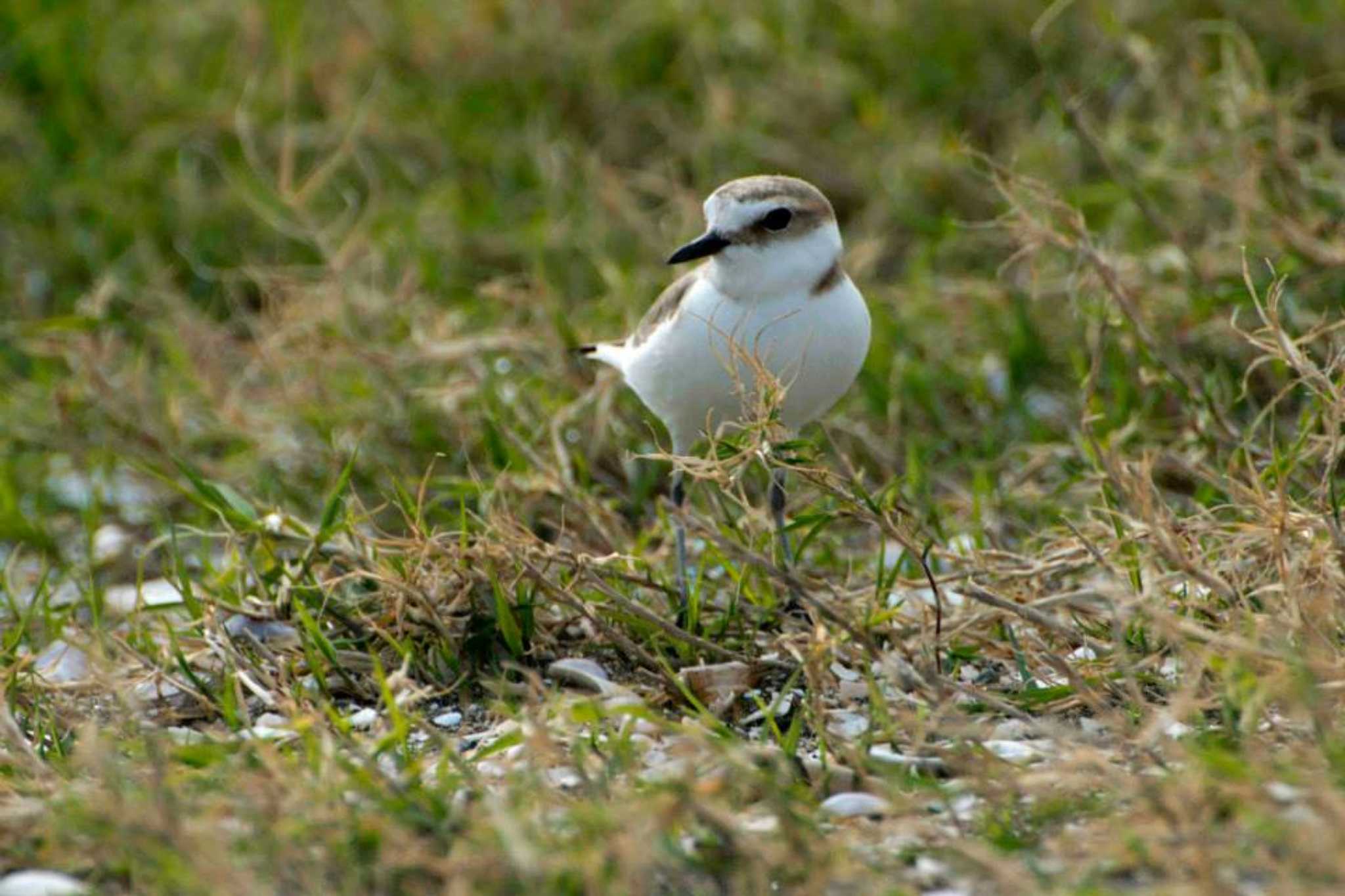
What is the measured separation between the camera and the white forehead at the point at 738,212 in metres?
3.52

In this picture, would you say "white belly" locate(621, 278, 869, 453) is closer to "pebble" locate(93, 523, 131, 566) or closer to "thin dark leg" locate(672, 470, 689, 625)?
"thin dark leg" locate(672, 470, 689, 625)

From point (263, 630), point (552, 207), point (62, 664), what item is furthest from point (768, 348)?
point (552, 207)

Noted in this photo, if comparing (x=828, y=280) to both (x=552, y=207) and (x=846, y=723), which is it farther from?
(x=552, y=207)

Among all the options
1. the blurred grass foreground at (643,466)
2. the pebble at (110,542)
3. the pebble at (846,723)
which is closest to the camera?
the blurred grass foreground at (643,466)

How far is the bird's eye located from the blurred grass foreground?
1.55 ft

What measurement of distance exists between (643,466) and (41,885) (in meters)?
2.11

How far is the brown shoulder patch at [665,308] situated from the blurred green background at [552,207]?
0.35 metres

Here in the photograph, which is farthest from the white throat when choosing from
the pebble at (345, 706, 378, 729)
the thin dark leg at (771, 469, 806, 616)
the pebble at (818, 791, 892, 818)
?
the pebble at (818, 791, 892, 818)

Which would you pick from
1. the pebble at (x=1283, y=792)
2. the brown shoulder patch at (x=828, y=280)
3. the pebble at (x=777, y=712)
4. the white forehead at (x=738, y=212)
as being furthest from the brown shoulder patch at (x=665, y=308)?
the pebble at (x=1283, y=792)

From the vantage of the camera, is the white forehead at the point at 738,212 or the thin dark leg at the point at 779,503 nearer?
the white forehead at the point at 738,212

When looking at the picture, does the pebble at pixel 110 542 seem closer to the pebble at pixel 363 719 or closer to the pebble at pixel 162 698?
the pebble at pixel 162 698

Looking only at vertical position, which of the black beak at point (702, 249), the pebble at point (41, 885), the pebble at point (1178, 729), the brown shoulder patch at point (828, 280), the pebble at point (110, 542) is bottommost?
the pebble at point (1178, 729)

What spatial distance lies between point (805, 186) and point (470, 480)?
110cm

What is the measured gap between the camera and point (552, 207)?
576 centimetres
